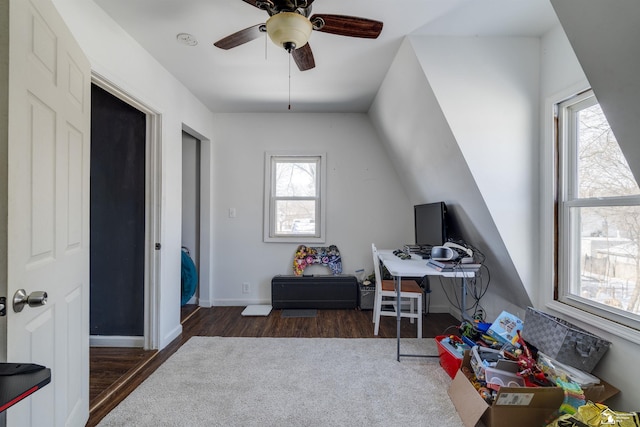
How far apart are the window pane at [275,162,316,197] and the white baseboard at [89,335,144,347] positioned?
6.77 ft

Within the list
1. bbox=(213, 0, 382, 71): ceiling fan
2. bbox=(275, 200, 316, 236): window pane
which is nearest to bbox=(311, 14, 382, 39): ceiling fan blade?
bbox=(213, 0, 382, 71): ceiling fan

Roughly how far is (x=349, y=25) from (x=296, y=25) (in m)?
0.35

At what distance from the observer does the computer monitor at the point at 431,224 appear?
2.51 metres

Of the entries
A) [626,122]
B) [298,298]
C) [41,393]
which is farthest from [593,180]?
[41,393]

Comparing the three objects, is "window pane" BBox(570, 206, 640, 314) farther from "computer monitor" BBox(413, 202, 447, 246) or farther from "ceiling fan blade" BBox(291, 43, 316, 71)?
"ceiling fan blade" BBox(291, 43, 316, 71)

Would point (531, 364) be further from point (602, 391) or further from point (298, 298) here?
point (298, 298)

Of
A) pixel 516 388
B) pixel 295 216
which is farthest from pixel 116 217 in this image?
pixel 516 388

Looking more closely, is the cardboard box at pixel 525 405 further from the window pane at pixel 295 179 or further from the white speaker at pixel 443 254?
the window pane at pixel 295 179

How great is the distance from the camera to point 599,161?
1.62 metres

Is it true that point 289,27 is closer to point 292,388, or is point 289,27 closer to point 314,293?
point 292,388

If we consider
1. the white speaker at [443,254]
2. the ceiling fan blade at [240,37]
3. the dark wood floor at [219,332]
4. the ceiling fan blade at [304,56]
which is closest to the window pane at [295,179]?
the dark wood floor at [219,332]

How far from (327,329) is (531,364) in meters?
1.66

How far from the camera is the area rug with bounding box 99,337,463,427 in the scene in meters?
1.54

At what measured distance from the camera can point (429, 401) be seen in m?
1.68
